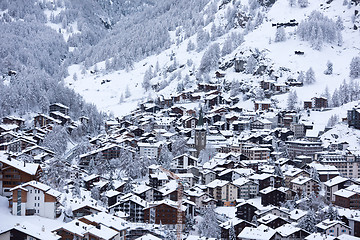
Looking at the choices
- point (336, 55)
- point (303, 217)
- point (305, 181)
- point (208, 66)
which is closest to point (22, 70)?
point (208, 66)

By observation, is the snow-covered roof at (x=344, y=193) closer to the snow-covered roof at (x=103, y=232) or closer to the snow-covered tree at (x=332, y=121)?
the snow-covered tree at (x=332, y=121)

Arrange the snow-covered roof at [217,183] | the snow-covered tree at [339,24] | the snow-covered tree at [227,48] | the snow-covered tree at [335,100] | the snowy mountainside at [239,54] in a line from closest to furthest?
the snow-covered roof at [217,183], the snow-covered tree at [335,100], the snowy mountainside at [239,54], the snow-covered tree at [227,48], the snow-covered tree at [339,24]

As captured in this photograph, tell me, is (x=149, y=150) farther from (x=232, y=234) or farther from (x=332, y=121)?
(x=232, y=234)

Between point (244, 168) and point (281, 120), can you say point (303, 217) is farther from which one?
point (281, 120)

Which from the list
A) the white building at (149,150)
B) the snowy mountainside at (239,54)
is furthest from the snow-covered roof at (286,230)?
the snowy mountainside at (239,54)

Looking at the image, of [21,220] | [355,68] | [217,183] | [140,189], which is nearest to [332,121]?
[355,68]

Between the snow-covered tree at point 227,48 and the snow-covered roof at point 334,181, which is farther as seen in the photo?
the snow-covered tree at point 227,48

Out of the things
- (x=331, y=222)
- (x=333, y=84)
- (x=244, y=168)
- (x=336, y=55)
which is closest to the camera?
(x=331, y=222)
